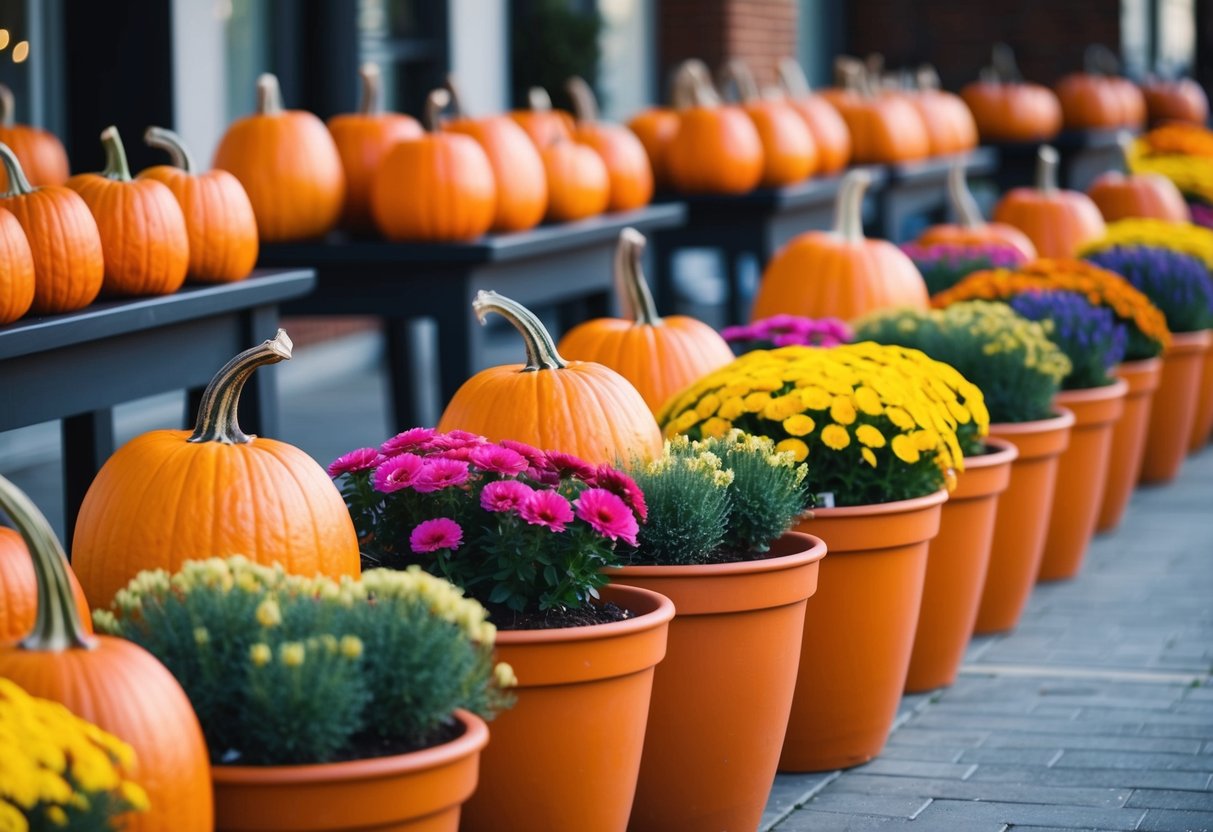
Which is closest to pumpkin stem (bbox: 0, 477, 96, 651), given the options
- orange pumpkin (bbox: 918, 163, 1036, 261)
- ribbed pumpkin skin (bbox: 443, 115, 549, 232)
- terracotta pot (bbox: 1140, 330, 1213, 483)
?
ribbed pumpkin skin (bbox: 443, 115, 549, 232)

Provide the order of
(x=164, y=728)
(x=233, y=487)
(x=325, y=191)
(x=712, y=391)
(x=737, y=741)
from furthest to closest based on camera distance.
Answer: (x=325, y=191) → (x=712, y=391) → (x=737, y=741) → (x=233, y=487) → (x=164, y=728)

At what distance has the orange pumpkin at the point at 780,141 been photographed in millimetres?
6898

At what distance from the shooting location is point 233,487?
2570 mm

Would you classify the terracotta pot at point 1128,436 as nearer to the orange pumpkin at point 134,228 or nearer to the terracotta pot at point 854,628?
the terracotta pot at point 854,628

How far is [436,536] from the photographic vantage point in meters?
2.56

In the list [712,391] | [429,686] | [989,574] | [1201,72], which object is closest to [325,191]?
[712,391]

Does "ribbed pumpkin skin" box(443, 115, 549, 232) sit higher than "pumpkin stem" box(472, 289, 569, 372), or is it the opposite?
"ribbed pumpkin skin" box(443, 115, 549, 232)

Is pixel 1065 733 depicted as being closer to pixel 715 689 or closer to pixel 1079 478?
pixel 715 689

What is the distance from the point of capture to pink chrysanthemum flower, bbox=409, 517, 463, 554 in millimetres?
2541

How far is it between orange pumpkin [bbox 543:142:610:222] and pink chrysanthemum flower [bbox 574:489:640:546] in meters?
2.84

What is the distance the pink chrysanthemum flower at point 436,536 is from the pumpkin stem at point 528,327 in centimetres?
56

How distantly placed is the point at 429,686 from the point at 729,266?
17.0 ft

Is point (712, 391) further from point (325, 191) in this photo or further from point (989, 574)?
point (325, 191)

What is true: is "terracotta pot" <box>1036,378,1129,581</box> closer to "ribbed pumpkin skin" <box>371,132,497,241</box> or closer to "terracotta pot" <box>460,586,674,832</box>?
"ribbed pumpkin skin" <box>371,132,497,241</box>
